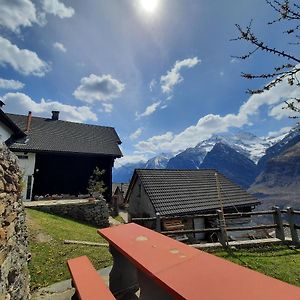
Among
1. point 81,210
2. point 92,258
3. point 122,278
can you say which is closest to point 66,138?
point 81,210

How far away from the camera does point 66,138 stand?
90.2 ft

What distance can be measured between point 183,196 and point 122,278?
14252mm

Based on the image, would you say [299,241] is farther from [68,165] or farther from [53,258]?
[68,165]

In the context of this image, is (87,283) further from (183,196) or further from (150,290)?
(183,196)

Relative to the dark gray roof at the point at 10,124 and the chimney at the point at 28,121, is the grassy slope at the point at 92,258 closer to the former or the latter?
the dark gray roof at the point at 10,124

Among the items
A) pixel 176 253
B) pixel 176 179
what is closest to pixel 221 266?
pixel 176 253

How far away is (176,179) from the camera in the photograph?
69.6 feet

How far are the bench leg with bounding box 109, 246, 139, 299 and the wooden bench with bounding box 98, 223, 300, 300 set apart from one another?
85cm

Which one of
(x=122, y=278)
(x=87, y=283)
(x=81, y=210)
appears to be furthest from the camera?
(x=81, y=210)

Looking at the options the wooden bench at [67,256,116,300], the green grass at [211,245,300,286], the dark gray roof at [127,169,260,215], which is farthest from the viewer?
the dark gray roof at [127,169,260,215]

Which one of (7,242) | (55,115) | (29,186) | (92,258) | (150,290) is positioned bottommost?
(92,258)

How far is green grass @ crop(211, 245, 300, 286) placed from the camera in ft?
20.5

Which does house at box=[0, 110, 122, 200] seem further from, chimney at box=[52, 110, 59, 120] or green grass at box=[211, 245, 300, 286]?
green grass at box=[211, 245, 300, 286]

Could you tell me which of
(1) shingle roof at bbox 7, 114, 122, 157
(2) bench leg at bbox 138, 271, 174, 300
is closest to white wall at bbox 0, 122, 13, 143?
(1) shingle roof at bbox 7, 114, 122, 157
